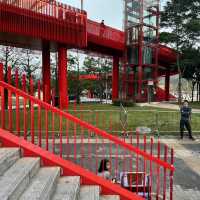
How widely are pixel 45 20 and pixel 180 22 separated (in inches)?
806

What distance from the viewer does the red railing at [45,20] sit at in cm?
1709

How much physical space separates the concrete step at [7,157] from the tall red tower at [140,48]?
26744mm

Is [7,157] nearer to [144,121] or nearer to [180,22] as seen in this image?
[144,121]

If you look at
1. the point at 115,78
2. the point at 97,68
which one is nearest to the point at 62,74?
the point at 115,78

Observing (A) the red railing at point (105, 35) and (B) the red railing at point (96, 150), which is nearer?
(B) the red railing at point (96, 150)

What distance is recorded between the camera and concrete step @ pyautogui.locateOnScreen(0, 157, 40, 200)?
3.59 meters

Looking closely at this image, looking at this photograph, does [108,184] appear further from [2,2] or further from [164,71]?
[164,71]

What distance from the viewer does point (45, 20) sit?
61.9 ft

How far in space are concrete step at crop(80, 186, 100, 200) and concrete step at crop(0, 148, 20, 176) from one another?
3.96 feet

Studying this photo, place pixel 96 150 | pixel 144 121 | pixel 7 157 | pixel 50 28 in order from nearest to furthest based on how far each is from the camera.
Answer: pixel 7 157, pixel 96 150, pixel 144 121, pixel 50 28

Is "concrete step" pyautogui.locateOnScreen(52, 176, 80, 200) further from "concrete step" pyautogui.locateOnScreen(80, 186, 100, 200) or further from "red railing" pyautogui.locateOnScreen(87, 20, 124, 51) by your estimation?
"red railing" pyautogui.locateOnScreen(87, 20, 124, 51)

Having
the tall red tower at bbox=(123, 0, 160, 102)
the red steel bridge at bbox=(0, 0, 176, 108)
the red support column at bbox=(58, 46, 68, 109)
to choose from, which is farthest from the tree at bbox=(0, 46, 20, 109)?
the tall red tower at bbox=(123, 0, 160, 102)

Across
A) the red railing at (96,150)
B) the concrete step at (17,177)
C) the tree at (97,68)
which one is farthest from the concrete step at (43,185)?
the tree at (97,68)

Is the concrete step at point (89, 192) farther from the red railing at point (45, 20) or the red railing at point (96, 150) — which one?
the red railing at point (45, 20)
